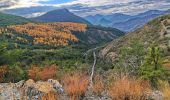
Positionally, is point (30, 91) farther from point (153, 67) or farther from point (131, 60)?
point (131, 60)

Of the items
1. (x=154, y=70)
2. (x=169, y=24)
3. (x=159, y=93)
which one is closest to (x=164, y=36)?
(x=169, y=24)

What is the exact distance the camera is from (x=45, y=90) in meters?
14.4

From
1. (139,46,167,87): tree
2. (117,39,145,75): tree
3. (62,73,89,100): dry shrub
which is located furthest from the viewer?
(117,39,145,75): tree

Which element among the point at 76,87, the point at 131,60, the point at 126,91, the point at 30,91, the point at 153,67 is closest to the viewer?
the point at 126,91

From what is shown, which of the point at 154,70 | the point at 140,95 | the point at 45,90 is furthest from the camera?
the point at 154,70

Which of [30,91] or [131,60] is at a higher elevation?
[30,91]

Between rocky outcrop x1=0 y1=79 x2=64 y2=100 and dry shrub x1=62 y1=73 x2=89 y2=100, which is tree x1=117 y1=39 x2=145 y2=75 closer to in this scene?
dry shrub x1=62 y1=73 x2=89 y2=100

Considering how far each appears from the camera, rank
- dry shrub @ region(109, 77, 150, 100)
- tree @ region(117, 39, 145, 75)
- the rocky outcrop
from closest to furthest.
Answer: dry shrub @ region(109, 77, 150, 100) < the rocky outcrop < tree @ region(117, 39, 145, 75)

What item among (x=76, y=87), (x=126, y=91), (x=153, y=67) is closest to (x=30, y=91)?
(x=76, y=87)

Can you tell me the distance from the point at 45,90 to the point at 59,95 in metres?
0.64

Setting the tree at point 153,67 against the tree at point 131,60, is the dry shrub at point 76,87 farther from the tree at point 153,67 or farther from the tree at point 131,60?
the tree at point 153,67

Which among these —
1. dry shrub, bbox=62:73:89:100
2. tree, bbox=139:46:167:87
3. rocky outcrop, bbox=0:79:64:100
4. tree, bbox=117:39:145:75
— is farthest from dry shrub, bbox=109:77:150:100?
tree, bbox=139:46:167:87

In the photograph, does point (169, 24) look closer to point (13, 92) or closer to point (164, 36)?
point (164, 36)

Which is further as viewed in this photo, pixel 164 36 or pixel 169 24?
pixel 169 24
